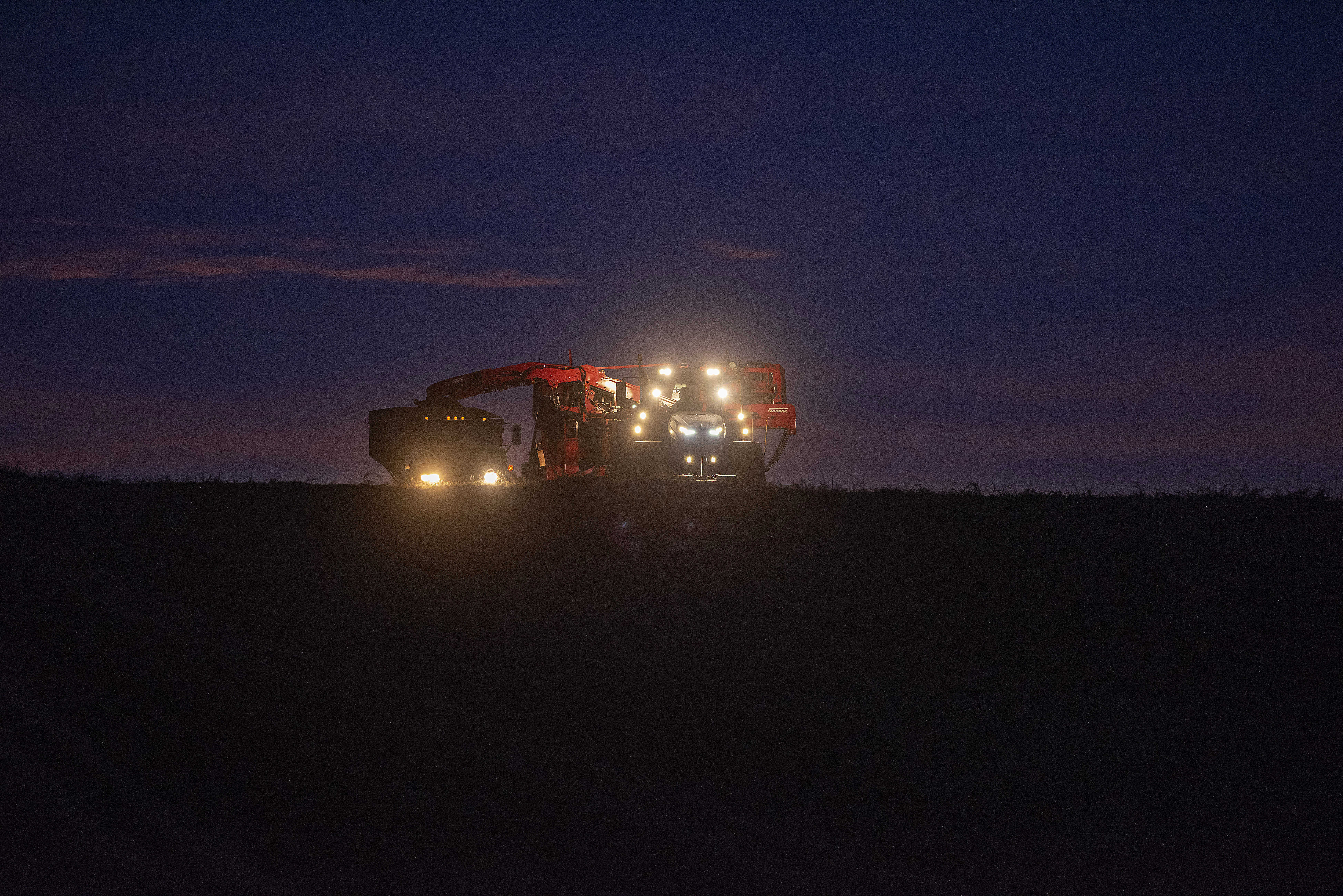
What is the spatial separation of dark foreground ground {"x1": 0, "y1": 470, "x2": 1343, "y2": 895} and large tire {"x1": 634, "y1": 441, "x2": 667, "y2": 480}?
7510mm

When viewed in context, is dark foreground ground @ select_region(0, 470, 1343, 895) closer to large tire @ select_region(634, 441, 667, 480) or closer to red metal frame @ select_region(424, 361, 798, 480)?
large tire @ select_region(634, 441, 667, 480)

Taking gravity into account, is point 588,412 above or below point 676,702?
above

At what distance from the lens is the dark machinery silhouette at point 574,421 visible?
25.8m

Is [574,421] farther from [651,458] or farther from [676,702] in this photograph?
[676,702]

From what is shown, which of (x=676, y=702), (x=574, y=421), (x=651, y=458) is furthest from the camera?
(x=574, y=421)

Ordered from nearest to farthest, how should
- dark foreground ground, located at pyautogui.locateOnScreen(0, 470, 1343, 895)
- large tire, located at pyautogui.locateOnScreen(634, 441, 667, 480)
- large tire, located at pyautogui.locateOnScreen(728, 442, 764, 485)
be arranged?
1. dark foreground ground, located at pyautogui.locateOnScreen(0, 470, 1343, 895)
2. large tire, located at pyautogui.locateOnScreen(728, 442, 764, 485)
3. large tire, located at pyautogui.locateOnScreen(634, 441, 667, 480)

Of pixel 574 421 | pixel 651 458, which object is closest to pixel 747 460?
pixel 651 458

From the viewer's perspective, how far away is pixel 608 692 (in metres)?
Result: 10.0

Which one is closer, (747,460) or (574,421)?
(747,460)

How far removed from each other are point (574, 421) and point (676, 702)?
2193cm

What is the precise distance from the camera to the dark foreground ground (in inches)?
282

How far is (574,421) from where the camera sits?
31344mm

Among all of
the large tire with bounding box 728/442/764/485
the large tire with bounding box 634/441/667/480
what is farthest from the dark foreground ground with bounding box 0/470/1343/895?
the large tire with bounding box 634/441/667/480

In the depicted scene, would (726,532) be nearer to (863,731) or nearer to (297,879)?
(863,731)
